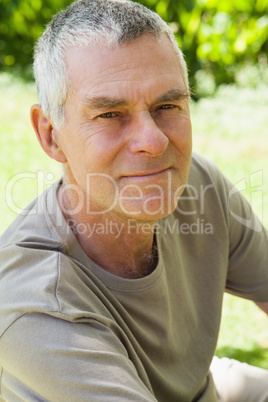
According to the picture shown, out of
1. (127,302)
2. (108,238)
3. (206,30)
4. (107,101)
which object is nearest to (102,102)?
(107,101)

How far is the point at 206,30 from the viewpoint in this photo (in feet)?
25.3

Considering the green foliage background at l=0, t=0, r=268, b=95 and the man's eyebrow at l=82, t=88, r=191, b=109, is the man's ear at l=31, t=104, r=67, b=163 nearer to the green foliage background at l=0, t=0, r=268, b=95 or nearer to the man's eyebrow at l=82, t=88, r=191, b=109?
the man's eyebrow at l=82, t=88, r=191, b=109

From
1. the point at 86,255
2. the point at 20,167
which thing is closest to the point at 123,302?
the point at 86,255

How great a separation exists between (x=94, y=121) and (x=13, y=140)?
4791 mm

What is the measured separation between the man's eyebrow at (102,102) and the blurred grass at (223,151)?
2341 mm

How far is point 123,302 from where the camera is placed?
2029 mm

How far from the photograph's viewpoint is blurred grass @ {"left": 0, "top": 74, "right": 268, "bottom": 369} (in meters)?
4.02

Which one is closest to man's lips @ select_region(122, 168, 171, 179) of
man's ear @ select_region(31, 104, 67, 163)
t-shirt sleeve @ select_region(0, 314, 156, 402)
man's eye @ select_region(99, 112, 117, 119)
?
man's eye @ select_region(99, 112, 117, 119)

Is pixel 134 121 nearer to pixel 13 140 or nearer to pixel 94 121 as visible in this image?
pixel 94 121

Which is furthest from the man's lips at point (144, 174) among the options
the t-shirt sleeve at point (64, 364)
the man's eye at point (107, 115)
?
the t-shirt sleeve at point (64, 364)

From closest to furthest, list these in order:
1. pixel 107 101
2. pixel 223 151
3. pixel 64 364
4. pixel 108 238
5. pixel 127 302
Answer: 1. pixel 64 364
2. pixel 107 101
3. pixel 127 302
4. pixel 108 238
5. pixel 223 151

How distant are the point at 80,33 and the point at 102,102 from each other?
0.24 metres

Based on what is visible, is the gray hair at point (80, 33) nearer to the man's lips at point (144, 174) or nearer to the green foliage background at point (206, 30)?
the man's lips at point (144, 174)

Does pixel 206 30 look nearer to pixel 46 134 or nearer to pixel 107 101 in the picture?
pixel 46 134
